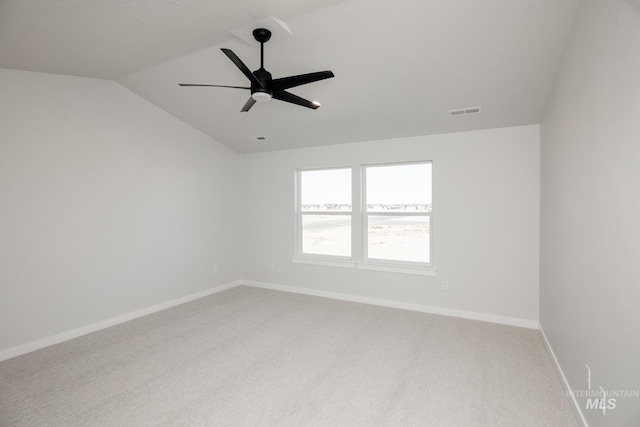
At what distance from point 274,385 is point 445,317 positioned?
98.2 inches

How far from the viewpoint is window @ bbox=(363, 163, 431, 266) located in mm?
4336

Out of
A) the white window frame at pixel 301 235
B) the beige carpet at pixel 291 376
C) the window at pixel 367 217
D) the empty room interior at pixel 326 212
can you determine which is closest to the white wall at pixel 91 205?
the empty room interior at pixel 326 212

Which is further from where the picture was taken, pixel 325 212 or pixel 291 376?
pixel 325 212

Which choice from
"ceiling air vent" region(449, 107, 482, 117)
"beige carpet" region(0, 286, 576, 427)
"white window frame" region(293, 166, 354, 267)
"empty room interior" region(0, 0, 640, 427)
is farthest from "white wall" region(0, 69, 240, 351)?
"ceiling air vent" region(449, 107, 482, 117)

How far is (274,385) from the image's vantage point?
246 cm

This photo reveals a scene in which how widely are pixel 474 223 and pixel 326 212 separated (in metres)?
2.24

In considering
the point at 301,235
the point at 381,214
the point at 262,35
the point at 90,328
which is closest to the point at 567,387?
the point at 381,214

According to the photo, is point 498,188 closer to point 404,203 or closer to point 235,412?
point 404,203

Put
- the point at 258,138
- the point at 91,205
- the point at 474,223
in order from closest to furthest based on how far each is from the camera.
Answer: the point at 91,205, the point at 474,223, the point at 258,138

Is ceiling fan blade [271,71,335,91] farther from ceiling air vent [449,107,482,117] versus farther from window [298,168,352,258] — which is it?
window [298,168,352,258]

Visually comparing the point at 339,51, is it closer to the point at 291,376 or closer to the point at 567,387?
the point at 291,376

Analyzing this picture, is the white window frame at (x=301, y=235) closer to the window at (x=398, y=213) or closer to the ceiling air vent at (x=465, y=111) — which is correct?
the window at (x=398, y=213)

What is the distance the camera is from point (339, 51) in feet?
8.92

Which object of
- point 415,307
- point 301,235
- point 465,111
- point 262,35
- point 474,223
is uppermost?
point 262,35
